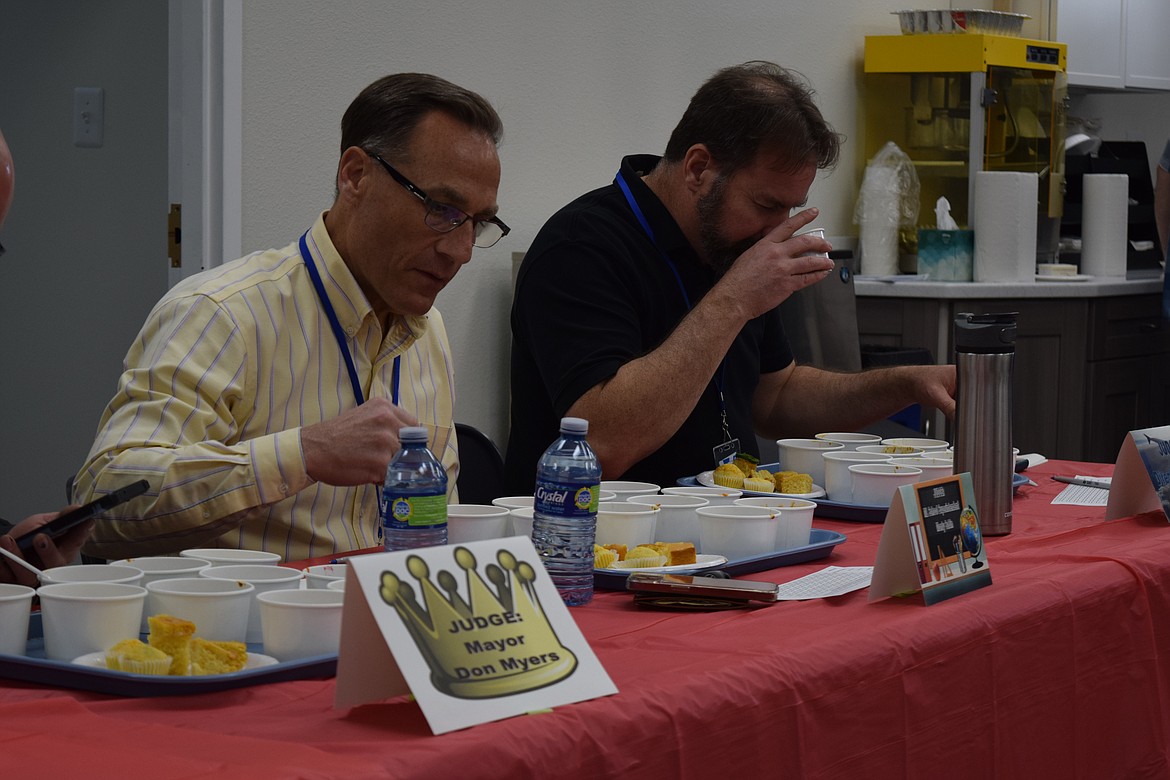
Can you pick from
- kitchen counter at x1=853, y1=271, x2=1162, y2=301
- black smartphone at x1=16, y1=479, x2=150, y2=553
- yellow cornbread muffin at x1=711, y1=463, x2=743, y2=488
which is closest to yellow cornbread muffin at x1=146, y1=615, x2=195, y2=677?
black smartphone at x1=16, y1=479, x2=150, y2=553

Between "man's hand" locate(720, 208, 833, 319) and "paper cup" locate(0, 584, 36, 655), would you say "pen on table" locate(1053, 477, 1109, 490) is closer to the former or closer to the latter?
"man's hand" locate(720, 208, 833, 319)

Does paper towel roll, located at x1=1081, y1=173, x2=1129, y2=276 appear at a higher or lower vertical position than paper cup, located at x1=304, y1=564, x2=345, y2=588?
higher

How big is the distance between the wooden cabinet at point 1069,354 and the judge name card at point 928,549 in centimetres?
278

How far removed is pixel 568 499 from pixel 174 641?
0.39 metres

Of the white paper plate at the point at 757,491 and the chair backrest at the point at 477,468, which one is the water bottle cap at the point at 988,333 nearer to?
the white paper plate at the point at 757,491

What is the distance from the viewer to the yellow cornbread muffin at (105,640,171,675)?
98cm

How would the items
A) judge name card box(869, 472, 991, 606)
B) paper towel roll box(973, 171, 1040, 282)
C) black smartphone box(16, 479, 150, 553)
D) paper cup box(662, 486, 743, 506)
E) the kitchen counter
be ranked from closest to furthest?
black smartphone box(16, 479, 150, 553) < judge name card box(869, 472, 991, 606) < paper cup box(662, 486, 743, 506) < the kitchen counter < paper towel roll box(973, 171, 1040, 282)

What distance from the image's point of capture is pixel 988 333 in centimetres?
169

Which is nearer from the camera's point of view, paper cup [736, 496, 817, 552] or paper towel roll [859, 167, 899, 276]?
paper cup [736, 496, 817, 552]

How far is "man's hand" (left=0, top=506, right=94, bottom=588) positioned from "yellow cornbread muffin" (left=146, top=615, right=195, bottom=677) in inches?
12.6

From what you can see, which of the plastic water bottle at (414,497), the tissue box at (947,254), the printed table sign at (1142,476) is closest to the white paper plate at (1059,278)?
the tissue box at (947,254)

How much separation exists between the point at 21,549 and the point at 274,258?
2.07 ft

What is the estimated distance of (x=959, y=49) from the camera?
14.3 feet

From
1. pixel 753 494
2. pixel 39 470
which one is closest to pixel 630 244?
pixel 753 494
